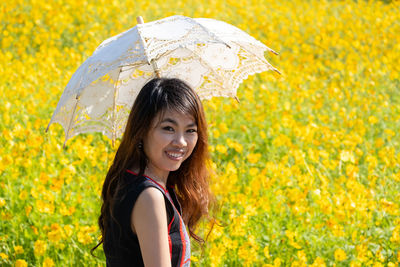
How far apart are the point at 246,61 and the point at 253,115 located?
2.04 meters

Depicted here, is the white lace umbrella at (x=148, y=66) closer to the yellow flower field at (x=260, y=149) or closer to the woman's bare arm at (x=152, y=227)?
the woman's bare arm at (x=152, y=227)

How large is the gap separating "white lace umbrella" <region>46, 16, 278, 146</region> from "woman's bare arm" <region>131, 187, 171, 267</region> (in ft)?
1.49

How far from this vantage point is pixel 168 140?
162 cm

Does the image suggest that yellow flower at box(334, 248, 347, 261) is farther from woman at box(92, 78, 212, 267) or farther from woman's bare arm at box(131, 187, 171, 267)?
woman's bare arm at box(131, 187, 171, 267)

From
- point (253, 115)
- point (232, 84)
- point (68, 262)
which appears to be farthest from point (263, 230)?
point (253, 115)

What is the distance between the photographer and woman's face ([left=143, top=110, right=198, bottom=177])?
162 centimetres

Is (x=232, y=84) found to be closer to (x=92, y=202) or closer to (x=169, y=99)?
(x=169, y=99)

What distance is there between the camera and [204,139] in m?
1.80

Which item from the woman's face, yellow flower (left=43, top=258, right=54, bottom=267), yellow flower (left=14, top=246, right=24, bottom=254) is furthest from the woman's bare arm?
yellow flower (left=14, top=246, right=24, bottom=254)

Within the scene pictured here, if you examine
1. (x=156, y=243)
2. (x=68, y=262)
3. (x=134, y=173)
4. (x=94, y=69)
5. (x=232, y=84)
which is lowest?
(x=68, y=262)

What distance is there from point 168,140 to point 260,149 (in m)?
2.25

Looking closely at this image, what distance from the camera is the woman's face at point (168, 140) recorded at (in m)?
1.62

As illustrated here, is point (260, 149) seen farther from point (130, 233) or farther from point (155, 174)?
point (130, 233)

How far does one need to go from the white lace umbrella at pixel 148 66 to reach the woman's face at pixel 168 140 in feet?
0.65
